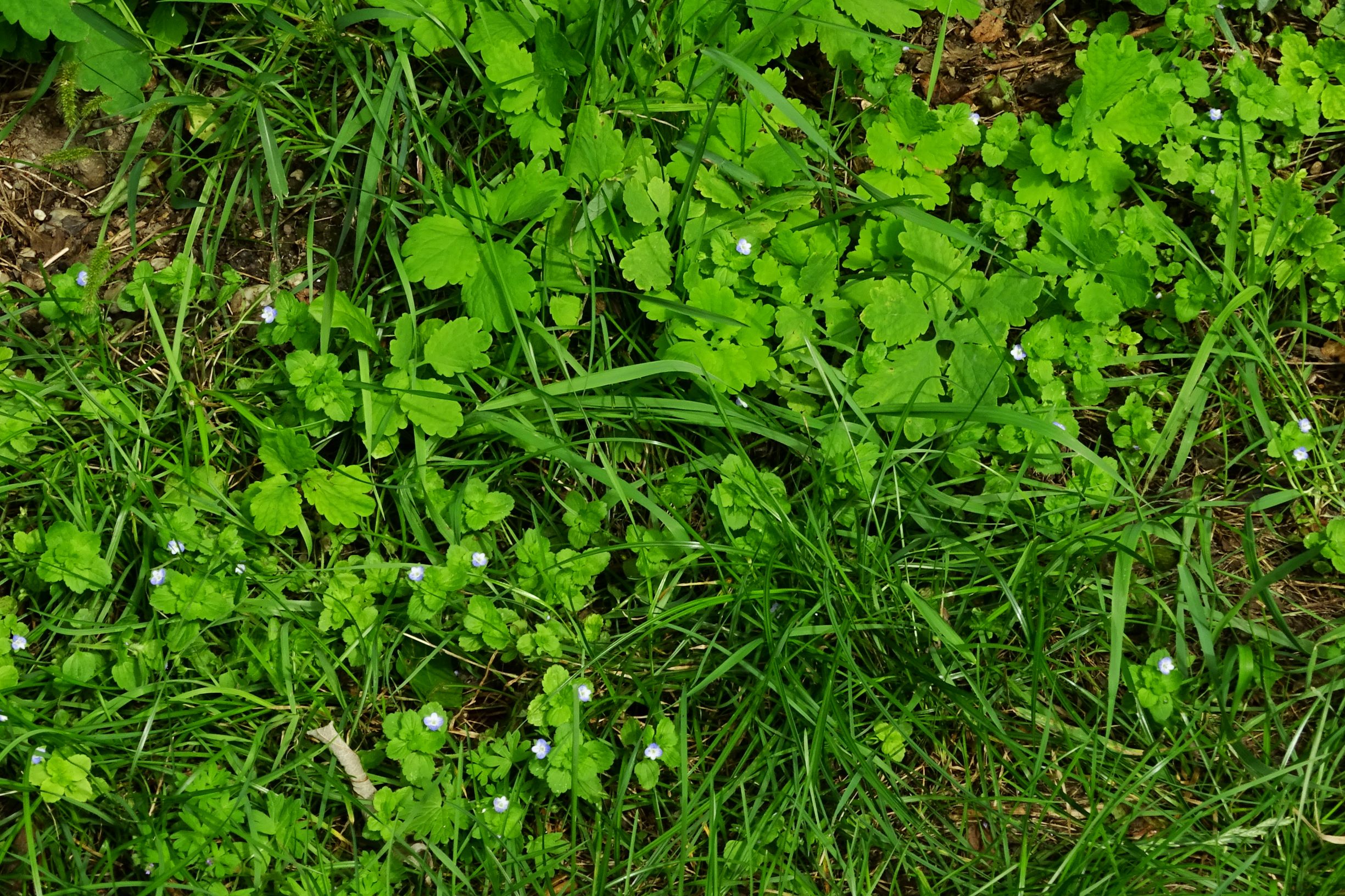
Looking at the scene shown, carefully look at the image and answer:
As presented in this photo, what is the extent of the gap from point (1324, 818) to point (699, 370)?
73.3 inches

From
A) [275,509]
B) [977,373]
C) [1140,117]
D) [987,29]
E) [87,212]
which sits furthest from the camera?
[987,29]

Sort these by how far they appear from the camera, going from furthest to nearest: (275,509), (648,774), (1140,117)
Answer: (1140,117) → (275,509) → (648,774)

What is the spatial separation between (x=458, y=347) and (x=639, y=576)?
75 cm

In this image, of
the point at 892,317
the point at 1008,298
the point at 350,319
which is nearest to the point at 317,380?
the point at 350,319

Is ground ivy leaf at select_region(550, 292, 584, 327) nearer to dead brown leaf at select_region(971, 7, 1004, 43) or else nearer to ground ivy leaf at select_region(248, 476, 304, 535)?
ground ivy leaf at select_region(248, 476, 304, 535)

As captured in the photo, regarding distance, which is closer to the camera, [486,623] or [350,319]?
[486,623]

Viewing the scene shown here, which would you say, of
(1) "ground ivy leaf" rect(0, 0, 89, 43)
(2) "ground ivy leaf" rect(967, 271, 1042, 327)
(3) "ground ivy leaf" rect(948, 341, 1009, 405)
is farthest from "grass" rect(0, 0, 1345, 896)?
(1) "ground ivy leaf" rect(0, 0, 89, 43)

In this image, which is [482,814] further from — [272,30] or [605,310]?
[272,30]

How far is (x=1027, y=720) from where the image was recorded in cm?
255

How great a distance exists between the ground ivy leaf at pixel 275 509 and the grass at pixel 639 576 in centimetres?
11

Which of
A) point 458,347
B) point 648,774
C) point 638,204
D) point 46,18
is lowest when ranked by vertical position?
point 648,774

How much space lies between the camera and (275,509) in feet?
8.38

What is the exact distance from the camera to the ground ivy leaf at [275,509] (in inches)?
101

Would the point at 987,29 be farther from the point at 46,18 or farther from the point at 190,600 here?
the point at 190,600
